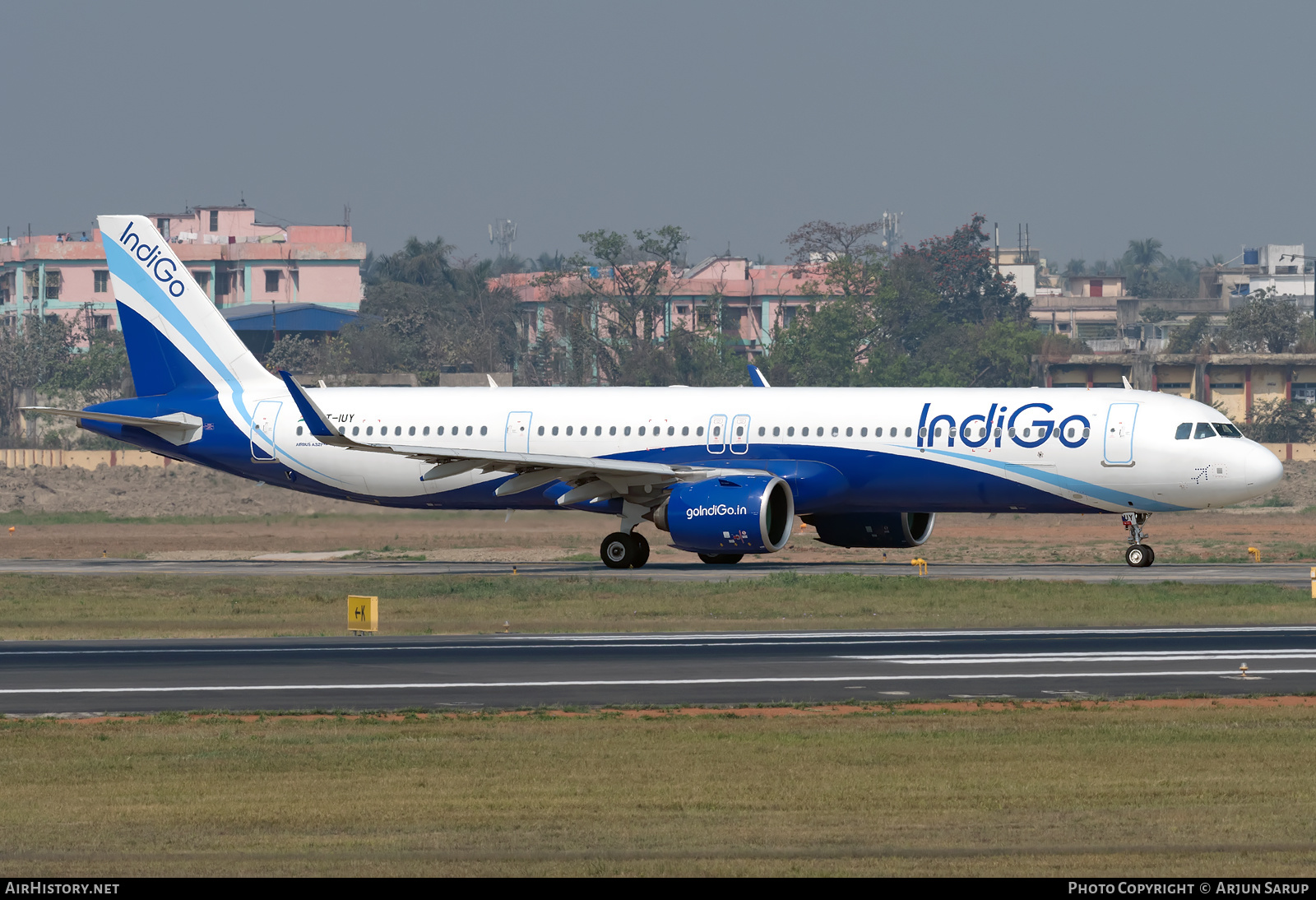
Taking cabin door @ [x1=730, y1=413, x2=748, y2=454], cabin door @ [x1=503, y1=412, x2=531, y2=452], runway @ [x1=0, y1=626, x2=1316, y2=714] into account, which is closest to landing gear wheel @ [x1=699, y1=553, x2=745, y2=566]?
cabin door @ [x1=730, y1=413, x2=748, y2=454]

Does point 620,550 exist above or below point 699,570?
above

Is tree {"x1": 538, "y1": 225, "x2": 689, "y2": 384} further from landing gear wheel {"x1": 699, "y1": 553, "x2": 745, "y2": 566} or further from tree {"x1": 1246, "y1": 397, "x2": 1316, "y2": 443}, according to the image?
landing gear wheel {"x1": 699, "y1": 553, "x2": 745, "y2": 566}

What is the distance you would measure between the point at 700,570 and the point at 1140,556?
35.7ft

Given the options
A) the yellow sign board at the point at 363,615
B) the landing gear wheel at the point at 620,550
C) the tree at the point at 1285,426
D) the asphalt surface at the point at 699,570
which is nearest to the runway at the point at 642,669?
the yellow sign board at the point at 363,615

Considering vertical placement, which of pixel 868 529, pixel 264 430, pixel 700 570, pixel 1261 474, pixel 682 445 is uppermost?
pixel 264 430

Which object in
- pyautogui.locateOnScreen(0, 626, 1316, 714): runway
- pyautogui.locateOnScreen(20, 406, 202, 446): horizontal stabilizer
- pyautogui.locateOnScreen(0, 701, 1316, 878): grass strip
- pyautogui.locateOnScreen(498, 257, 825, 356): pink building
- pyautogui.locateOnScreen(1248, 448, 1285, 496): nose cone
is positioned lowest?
pyautogui.locateOnScreen(0, 626, 1316, 714): runway

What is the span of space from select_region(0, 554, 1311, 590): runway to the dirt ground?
3.79 metres

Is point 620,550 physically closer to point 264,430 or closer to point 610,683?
point 264,430

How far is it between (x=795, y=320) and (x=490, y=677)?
122 metres

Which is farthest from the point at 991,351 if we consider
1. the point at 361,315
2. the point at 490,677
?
the point at 490,677

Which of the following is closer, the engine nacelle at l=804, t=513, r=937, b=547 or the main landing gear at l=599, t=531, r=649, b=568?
A: the main landing gear at l=599, t=531, r=649, b=568

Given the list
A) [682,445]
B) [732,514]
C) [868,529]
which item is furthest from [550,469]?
[868,529]

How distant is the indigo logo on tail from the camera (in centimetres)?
5088

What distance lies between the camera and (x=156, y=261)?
50906 mm
